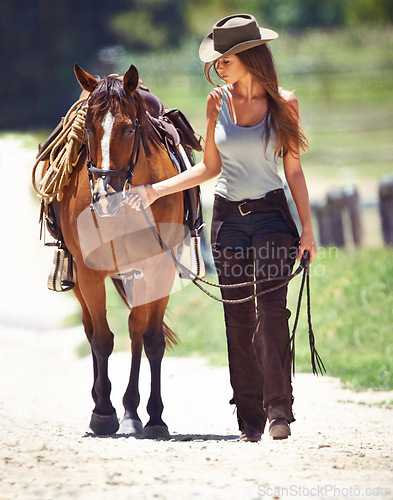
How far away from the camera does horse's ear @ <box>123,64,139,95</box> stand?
444 centimetres

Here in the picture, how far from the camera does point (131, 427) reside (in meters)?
4.98

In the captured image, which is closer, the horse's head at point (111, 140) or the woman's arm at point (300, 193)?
the horse's head at point (111, 140)

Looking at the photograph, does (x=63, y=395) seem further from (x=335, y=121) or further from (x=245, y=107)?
(x=335, y=121)

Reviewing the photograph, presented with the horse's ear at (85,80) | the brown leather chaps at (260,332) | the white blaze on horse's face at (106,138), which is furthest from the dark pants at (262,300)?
the horse's ear at (85,80)

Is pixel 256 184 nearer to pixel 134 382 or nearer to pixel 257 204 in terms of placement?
pixel 257 204

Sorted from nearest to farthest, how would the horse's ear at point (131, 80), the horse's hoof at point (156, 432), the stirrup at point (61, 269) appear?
the horse's ear at point (131, 80) → the horse's hoof at point (156, 432) → the stirrup at point (61, 269)

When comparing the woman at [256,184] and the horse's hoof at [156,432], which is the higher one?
the woman at [256,184]

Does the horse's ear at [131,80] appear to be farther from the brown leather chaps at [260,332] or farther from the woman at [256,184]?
the brown leather chaps at [260,332]

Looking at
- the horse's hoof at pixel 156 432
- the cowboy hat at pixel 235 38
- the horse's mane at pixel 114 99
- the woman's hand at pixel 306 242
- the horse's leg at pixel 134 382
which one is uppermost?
the cowboy hat at pixel 235 38

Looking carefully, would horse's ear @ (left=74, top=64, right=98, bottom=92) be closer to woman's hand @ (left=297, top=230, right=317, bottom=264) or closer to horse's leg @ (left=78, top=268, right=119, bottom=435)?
horse's leg @ (left=78, top=268, right=119, bottom=435)

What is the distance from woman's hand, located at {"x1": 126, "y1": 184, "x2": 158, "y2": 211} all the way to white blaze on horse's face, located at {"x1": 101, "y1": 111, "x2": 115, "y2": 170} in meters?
0.21

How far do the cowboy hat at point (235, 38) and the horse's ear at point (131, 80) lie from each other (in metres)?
0.39

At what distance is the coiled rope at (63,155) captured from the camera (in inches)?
190

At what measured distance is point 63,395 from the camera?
6.88 metres
